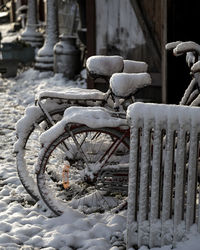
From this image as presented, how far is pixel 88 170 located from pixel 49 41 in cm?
884

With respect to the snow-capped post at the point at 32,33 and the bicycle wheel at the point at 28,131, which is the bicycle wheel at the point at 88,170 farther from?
the snow-capped post at the point at 32,33

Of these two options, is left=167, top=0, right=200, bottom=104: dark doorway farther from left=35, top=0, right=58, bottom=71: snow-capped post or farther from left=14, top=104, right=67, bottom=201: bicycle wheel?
left=35, top=0, right=58, bottom=71: snow-capped post

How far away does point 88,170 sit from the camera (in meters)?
4.17

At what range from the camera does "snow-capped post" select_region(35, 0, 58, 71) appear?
1210 cm

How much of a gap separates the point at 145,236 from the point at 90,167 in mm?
829

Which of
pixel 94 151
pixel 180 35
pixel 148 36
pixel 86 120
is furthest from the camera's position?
pixel 148 36

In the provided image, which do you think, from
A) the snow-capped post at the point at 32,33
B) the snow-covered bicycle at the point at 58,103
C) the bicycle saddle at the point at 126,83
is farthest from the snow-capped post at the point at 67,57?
the bicycle saddle at the point at 126,83

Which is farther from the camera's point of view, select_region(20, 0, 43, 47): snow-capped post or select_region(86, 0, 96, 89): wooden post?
select_region(20, 0, 43, 47): snow-capped post

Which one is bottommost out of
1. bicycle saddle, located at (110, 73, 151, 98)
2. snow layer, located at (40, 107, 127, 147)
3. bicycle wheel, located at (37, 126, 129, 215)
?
bicycle wheel, located at (37, 126, 129, 215)

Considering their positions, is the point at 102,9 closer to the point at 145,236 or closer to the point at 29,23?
the point at 145,236

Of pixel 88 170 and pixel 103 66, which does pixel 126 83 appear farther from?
pixel 88 170

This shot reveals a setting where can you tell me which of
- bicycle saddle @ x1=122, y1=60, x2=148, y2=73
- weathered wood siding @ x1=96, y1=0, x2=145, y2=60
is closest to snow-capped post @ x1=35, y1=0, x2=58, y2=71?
weathered wood siding @ x1=96, y1=0, x2=145, y2=60

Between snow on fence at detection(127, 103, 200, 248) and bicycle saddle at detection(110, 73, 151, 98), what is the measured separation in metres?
0.61

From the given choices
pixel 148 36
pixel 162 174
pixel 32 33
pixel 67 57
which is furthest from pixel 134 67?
pixel 32 33
